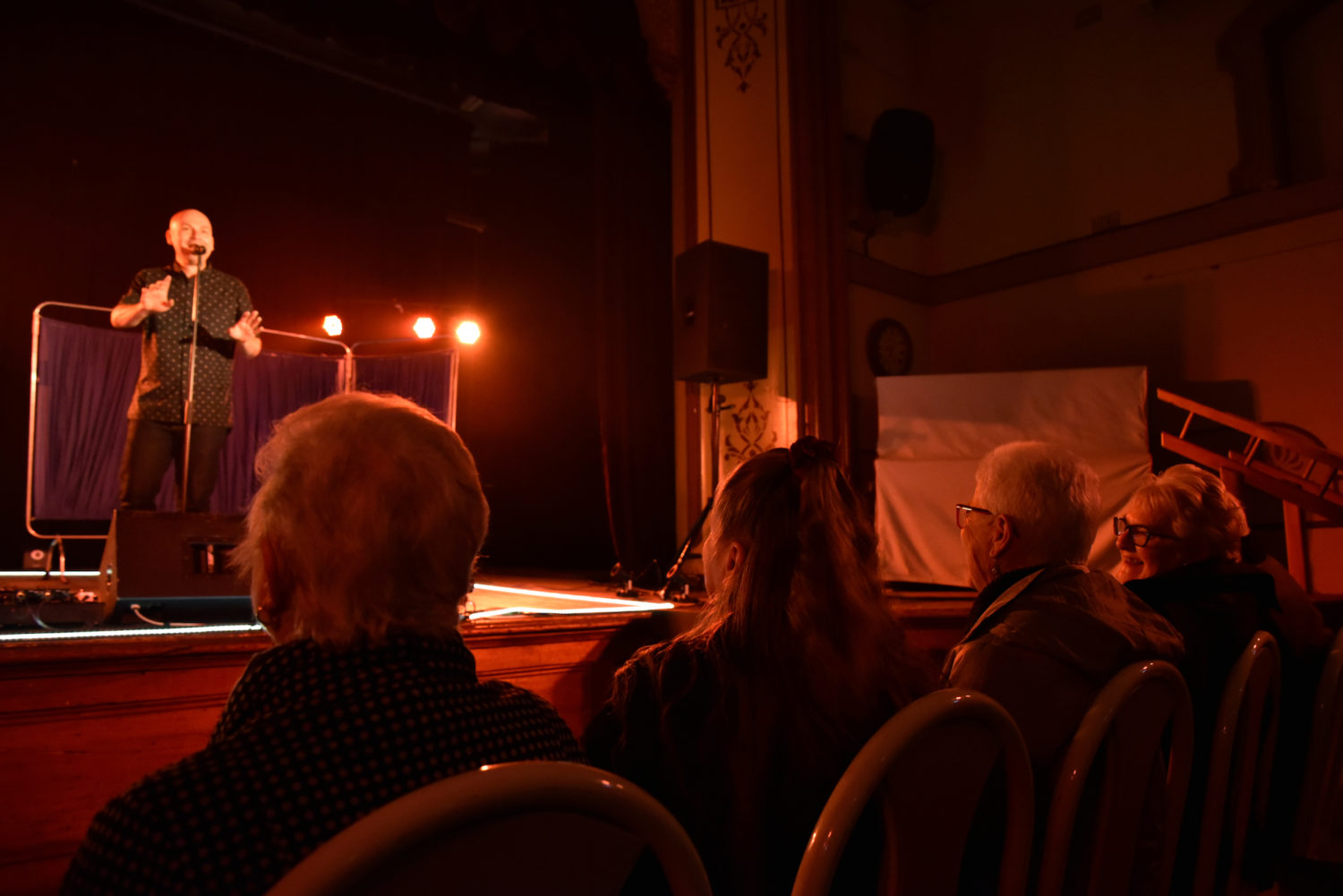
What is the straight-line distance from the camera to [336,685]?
664 millimetres

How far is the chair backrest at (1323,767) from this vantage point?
1324 mm

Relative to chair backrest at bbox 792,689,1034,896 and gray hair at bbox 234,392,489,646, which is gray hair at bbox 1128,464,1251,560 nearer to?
chair backrest at bbox 792,689,1034,896

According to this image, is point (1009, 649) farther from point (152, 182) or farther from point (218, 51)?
point (218, 51)

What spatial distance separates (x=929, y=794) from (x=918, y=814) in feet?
0.06

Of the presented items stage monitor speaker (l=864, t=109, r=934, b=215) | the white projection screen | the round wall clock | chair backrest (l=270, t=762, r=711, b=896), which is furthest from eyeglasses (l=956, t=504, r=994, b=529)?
stage monitor speaker (l=864, t=109, r=934, b=215)

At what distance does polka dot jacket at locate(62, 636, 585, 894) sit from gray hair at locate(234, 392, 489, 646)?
1.8 inches

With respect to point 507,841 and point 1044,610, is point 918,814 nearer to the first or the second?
point 507,841

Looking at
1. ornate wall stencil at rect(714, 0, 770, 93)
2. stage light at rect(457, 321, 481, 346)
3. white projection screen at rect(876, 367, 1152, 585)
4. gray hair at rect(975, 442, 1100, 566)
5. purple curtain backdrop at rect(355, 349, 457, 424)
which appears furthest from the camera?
purple curtain backdrop at rect(355, 349, 457, 424)

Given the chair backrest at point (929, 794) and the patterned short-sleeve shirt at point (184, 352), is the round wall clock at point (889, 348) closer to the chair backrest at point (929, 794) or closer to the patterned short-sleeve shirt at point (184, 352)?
the patterned short-sleeve shirt at point (184, 352)

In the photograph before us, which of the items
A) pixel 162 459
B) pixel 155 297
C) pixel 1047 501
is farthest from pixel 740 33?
pixel 1047 501

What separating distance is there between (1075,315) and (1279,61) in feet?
4.52

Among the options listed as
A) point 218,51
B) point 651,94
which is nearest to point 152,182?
point 218,51

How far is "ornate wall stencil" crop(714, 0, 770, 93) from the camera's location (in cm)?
439

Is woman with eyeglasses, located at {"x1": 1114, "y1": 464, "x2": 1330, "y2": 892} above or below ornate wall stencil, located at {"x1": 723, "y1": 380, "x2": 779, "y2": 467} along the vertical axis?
below
